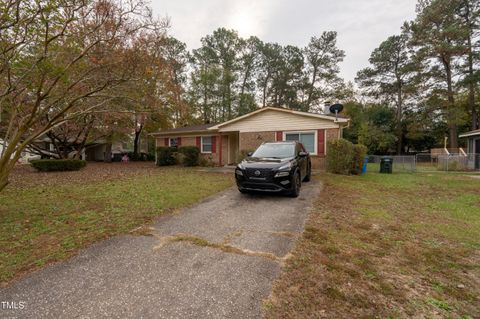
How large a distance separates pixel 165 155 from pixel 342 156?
480 inches

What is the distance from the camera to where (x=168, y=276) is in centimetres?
250

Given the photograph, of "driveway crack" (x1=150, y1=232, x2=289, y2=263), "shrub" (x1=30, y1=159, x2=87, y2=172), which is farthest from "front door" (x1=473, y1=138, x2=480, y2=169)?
"shrub" (x1=30, y1=159, x2=87, y2=172)

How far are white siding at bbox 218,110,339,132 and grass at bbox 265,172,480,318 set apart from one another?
7.16 m

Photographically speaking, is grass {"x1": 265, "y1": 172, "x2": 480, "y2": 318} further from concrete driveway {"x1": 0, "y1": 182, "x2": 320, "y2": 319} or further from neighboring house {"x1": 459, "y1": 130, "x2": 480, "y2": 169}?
neighboring house {"x1": 459, "y1": 130, "x2": 480, "y2": 169}

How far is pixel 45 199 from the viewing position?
20.1 ft

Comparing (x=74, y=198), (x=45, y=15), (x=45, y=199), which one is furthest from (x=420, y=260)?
(x=45, y=199)

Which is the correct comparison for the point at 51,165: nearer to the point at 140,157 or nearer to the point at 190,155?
the point at 190,155

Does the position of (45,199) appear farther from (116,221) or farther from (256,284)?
(256,284)

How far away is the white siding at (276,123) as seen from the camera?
11.9 meters

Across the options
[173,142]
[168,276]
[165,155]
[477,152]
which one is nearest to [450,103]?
[477,152]

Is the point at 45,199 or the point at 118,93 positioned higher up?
the point at 118,93

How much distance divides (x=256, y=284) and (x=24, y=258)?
308 centimetres

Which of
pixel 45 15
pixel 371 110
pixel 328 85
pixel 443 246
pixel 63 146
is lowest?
pixel 443 246

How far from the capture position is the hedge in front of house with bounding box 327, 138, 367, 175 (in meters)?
10.4
